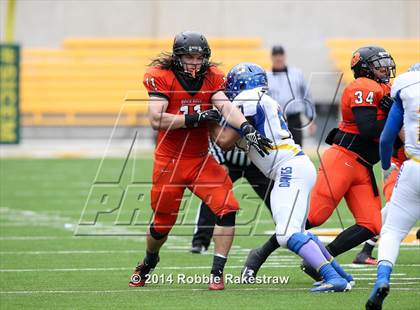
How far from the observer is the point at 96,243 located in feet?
32.0

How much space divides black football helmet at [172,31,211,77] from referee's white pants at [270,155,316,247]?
2.95ft

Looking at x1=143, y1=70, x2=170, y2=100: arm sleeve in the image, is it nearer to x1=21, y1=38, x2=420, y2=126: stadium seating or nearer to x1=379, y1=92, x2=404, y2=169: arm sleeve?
x1=379, y1=92, x2=404, y2=169: arm sleeve

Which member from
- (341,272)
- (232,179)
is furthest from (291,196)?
(232,179)

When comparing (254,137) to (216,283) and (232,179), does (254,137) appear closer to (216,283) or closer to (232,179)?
(216,283)

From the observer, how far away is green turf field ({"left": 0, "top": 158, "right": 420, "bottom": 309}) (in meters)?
6.40

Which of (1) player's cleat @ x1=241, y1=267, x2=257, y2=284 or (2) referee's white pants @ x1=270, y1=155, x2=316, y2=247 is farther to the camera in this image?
(1) player's cleat @ x1=241, y1=267, x2=257, y2=284

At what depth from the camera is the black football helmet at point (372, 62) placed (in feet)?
23.8

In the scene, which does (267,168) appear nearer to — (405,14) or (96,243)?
(96,243)

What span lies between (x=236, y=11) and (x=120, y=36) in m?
3.26

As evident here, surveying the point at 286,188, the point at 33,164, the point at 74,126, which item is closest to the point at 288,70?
the point at 286,188

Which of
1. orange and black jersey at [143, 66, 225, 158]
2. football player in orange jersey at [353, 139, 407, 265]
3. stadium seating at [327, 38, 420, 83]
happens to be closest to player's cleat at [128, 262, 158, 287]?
orange and black jersey at [143, 66, 225, 158]

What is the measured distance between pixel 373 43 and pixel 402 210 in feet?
67.8

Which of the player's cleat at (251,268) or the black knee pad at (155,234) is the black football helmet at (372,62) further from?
the black knee pad at (155,234)

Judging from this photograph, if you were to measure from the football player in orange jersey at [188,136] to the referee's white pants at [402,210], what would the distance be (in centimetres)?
128
